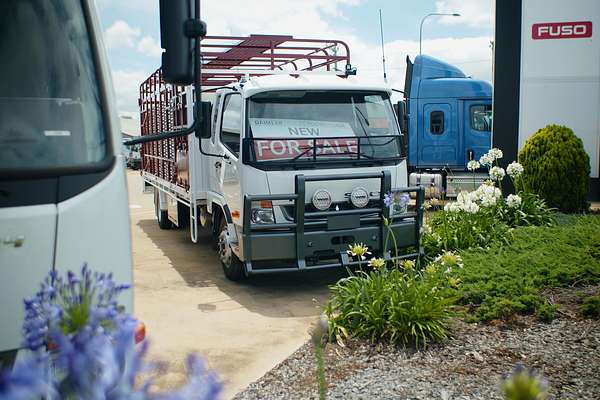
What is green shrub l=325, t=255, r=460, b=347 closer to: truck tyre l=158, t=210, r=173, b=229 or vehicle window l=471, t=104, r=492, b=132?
truck tyre l=158, t=210, r=173, b=229

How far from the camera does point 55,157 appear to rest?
8.70ft

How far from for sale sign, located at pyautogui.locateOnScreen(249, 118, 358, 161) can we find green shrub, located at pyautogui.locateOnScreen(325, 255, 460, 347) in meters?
2.17

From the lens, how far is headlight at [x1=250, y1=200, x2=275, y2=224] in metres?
6.97

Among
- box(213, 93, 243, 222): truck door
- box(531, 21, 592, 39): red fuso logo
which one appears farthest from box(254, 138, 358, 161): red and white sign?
box(531, 21, 592, 39): red fuso logo

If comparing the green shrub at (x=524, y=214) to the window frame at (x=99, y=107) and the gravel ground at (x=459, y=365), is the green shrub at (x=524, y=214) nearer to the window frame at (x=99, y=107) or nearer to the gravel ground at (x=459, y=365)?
the gravel ground at (x=459, y=365)

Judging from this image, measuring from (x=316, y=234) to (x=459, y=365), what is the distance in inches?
113

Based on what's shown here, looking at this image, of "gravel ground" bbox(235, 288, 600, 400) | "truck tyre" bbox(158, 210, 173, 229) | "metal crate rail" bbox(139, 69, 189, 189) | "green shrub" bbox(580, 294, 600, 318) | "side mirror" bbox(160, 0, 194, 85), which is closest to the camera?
"side mirror" bbox(160, 0, 194, 85)

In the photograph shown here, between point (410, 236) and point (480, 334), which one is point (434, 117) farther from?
point (480, 334)

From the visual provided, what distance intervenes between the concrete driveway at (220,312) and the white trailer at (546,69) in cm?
653

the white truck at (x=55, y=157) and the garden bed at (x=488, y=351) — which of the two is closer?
the white truck at (x=55, y=157)

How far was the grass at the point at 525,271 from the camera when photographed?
522cm

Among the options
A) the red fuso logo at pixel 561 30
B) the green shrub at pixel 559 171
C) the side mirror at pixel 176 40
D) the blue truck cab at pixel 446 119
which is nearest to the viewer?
the side mirror at pixel 176 40

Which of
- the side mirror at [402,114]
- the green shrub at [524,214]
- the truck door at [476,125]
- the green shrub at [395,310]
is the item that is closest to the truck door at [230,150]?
the side mirror at [402,114]

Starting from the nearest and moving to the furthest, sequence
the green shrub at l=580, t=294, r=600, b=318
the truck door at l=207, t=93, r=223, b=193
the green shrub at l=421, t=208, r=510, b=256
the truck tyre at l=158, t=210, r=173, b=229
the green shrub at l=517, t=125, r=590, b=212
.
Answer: the green shrub at l=580, t=294, r=600, b=318 < the green shrub at l=421, t=208, r=510, b=256 < the truck door at l=207, t=93, r=223, b=193 < the green shrub at l=517, t=125, r=590, b=212 < the truck tyre at l=158, t=210, r=173, b=229
